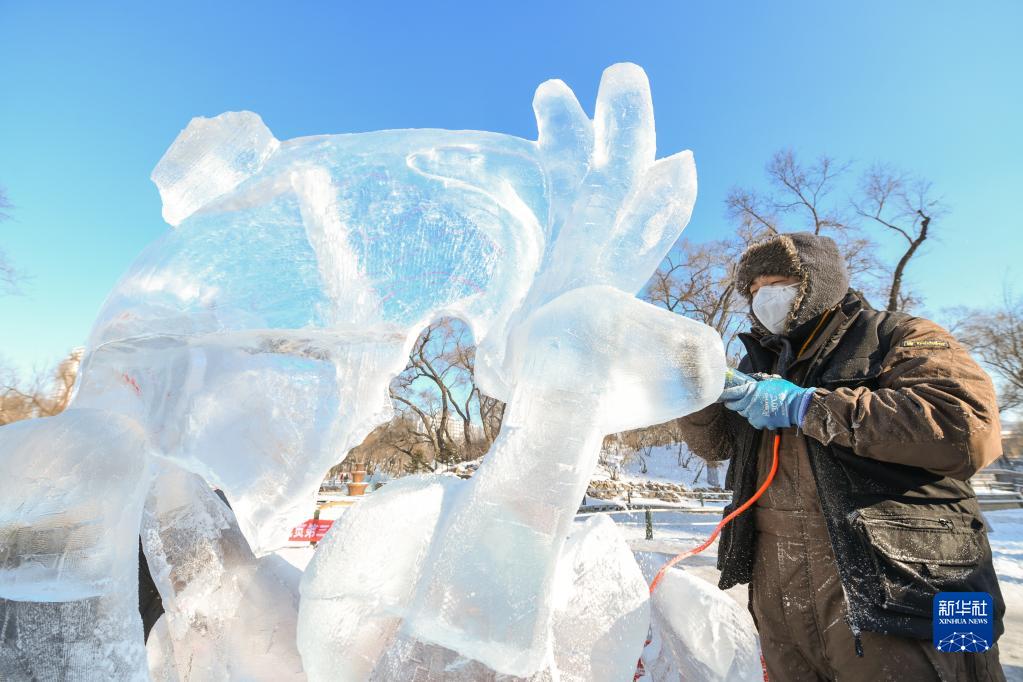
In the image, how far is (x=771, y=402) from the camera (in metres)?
1.42

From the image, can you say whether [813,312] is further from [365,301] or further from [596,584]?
[365,301]

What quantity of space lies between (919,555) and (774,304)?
794mm

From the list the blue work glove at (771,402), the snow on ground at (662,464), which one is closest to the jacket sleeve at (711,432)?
the blue work glove at (771,402)

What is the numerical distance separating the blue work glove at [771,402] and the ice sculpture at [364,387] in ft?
2.16

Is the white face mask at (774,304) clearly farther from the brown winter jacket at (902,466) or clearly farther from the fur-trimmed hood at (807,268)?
the brown winter jacket at (902,466)

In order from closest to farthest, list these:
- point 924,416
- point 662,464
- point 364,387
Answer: point 364,387, point 924,416, point 662,464

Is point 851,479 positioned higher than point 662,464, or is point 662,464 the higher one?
point 851,479

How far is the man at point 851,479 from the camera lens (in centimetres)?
124

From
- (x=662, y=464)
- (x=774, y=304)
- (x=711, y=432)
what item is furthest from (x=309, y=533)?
(x=662, y=464)

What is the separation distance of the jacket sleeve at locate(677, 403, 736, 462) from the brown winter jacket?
0.83ft

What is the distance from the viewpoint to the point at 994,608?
1260 mm

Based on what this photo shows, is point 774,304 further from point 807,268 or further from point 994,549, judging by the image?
point 994,549

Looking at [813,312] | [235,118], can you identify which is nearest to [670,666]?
[813,312]

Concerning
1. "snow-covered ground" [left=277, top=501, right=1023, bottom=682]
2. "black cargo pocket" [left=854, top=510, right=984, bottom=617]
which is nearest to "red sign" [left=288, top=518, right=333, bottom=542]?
"snow-covered ground" [left=277, top=501, right=1023, bottom=682]
